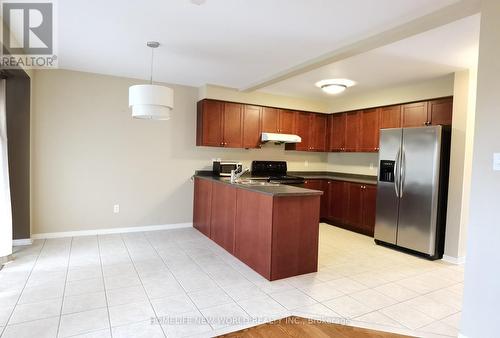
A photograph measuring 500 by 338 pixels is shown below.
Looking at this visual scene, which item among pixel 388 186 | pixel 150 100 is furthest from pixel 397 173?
pixel 150 100

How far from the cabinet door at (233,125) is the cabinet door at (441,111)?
118 inches

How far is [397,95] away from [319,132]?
1766mm

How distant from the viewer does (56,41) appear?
11.1ft

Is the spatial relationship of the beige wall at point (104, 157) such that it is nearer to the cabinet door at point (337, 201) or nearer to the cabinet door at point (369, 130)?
the cabinet door at point (337, 201)

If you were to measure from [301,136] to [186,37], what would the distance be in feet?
11.5

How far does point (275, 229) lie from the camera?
318 cm

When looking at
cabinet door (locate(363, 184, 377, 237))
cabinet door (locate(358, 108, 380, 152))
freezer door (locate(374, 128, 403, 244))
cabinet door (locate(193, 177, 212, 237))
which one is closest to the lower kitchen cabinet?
cabinet door (locate(363, 184, 377, 237))

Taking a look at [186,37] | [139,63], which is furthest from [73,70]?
[186,37]

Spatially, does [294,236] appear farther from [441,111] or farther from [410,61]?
[441,111]

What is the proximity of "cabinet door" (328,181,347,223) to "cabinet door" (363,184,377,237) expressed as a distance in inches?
18.7

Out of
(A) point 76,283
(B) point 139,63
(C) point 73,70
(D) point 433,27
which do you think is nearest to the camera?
(D) point 433,27

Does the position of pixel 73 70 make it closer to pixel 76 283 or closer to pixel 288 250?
pixel 76 283

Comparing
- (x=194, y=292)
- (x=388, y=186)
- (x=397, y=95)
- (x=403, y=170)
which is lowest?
(x=194, y=292)

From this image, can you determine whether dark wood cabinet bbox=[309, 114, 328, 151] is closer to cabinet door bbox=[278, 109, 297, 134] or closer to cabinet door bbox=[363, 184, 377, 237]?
cabinet door bbox=[278, 109, 297, 134]
